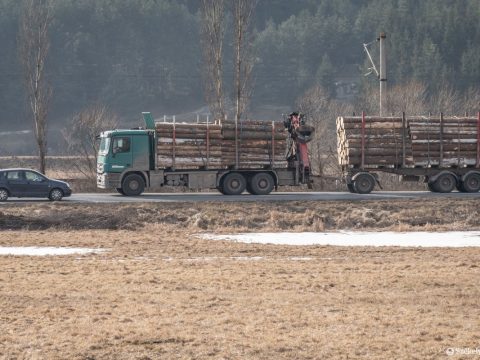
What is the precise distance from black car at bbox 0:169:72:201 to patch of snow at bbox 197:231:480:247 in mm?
10453

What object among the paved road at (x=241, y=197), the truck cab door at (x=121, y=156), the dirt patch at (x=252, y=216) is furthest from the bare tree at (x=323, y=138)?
the dirt patch at (x=252, y=216)

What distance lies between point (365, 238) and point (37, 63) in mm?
28040

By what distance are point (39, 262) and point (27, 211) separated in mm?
11760

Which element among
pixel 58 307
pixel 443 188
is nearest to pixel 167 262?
pixel 58 307

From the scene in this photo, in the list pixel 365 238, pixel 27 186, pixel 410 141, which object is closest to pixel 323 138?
pixel 410 141

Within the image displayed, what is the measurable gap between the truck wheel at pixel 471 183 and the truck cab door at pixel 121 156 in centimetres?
1418

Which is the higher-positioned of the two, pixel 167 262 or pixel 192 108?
pixel 192 108

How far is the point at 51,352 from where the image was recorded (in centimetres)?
1277

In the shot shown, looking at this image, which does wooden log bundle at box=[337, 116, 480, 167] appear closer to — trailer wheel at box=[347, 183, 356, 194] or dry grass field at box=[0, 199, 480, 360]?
trailer wheel at box=[347, 183, 356, 194]

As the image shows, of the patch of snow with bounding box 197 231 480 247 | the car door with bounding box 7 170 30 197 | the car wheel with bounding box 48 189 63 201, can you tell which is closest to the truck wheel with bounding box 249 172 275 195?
the car wheel with bounding box 48 189 63 201

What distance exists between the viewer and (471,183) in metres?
41.6

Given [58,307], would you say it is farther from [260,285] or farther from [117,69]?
[117,69]

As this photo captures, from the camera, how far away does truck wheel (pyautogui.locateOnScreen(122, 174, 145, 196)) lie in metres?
39.8

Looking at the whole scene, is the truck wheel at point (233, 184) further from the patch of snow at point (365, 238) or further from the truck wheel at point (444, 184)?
the patch of snow at point (365, 238)
